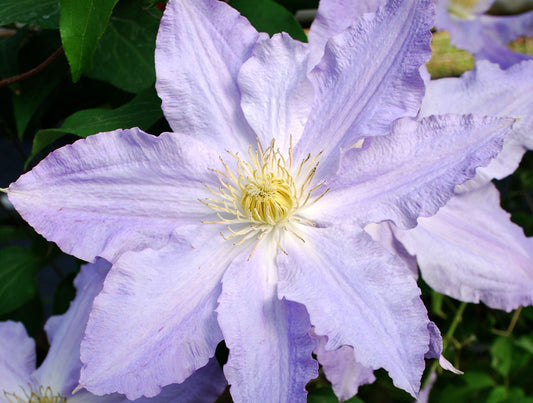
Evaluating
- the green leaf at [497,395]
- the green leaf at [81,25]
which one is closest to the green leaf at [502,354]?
the green leaf at [497,395]

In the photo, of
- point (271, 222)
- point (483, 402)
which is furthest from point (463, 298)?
point (483, 402)

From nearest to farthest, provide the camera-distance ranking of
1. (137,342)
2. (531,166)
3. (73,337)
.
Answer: (137,342), (73,337), (531,166)

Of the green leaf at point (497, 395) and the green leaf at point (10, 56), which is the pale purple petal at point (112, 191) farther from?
the green leaf at point (497, 395)

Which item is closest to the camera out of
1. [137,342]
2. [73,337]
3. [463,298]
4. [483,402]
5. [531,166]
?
[137,342]

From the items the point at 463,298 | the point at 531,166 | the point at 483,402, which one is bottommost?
the point at 483,402

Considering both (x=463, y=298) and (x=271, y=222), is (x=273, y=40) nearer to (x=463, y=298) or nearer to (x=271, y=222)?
(x=271, y=222)

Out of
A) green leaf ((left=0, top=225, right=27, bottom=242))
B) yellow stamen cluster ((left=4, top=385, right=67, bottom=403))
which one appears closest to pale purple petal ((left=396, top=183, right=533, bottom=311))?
yellow stamen cluster ((left=4, top=385, right=67, bottom=403))
